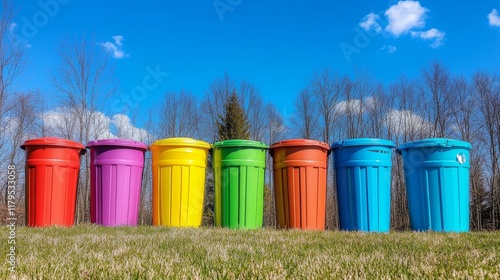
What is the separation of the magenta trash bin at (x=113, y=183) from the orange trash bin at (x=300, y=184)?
7.48 feet

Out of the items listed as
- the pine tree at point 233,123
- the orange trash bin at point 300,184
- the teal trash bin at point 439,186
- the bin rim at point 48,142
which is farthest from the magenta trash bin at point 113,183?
the pine tree at point 233,123

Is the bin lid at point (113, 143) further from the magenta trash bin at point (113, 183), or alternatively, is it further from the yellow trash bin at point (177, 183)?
the yellow trash bin at point (177, 183)

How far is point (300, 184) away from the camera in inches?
216

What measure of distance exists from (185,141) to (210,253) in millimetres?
3439

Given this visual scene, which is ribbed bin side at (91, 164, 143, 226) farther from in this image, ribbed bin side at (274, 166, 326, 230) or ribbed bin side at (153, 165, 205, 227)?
ribbed bin side at (274, 166, 326, 230)

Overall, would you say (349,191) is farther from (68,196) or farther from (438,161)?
(68,196)

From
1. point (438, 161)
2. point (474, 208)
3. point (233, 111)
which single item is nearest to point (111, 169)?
point (438, 161)

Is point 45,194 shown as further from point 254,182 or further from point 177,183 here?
point 254,182

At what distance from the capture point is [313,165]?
5562 millimetres

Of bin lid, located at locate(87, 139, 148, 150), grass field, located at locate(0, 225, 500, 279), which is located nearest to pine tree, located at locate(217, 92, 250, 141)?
bin lid, located at locate(87, 139, 148, 150)

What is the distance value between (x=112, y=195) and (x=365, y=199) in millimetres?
3764

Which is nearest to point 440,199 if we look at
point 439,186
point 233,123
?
point 439,186

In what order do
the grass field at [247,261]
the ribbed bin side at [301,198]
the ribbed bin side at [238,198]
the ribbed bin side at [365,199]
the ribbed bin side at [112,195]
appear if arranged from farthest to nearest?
the ribbed bin side at [112,195], the ribbed bin side at [238,198], the ribbed bin side at [301,198], the ribbed bin side at [365,199], the grass field at [247,261]

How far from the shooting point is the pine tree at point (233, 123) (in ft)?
78.0
